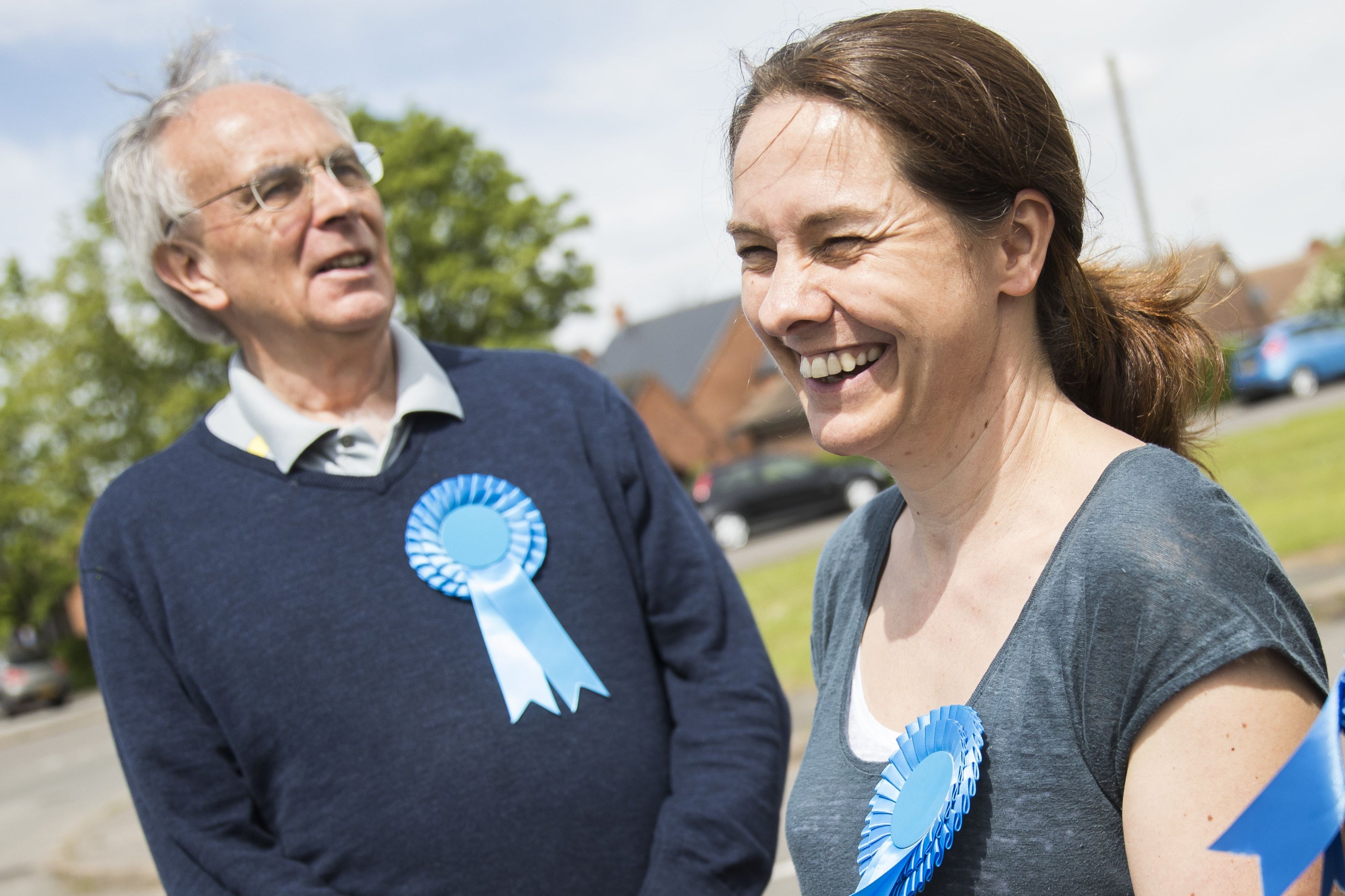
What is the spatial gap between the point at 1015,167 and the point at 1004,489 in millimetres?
459

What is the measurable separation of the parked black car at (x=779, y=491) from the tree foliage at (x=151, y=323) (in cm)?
1031

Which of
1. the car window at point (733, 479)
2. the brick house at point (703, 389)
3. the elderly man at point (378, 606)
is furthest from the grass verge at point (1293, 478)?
the brick house at point (703, 389)

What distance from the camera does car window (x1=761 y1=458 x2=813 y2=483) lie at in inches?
789

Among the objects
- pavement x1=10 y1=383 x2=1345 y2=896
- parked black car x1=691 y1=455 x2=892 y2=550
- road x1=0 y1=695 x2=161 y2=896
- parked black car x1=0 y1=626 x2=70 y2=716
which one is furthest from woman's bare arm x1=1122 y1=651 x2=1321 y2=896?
parked black car x1=0 y1=626 x2=70 y2=716

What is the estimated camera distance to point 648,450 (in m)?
2.45

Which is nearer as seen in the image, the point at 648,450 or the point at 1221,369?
the point at 1221,369

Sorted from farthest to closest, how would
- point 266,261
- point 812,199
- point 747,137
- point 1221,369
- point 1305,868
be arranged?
point 266,261 → point 1221,369 → point 747,137 → point 812,199 → point 1305,868

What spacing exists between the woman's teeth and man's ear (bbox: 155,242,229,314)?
1512 millimetres

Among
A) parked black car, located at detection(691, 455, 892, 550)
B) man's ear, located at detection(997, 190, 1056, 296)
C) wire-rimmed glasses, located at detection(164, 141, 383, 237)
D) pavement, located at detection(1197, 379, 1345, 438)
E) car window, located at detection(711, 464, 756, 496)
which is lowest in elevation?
pavement, located at detection(1197, 379, 1345, 438)

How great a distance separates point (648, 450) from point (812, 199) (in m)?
1.03

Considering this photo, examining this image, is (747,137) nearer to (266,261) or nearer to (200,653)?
(266,261)

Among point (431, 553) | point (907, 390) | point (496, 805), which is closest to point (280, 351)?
point (431, 553)

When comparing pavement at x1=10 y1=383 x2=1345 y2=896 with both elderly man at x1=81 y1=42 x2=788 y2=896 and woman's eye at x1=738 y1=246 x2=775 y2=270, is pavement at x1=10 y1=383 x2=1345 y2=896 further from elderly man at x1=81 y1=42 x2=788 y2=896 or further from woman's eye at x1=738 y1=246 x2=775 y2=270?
elderly man at x1=81 y1=42 x2=788 y2=896

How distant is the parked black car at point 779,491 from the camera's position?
773 inches
